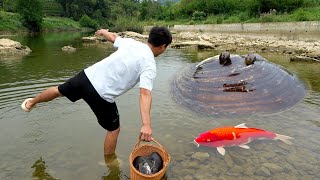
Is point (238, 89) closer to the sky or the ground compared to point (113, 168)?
closer to the sky

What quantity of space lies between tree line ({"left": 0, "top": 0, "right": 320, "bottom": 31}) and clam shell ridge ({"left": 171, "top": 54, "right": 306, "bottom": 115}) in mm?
34845

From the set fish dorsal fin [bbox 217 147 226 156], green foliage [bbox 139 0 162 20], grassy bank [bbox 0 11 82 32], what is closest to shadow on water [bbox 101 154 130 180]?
fish dorsal fin [bbox 217 147 226 156]

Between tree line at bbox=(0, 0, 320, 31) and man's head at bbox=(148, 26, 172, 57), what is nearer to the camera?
man's head at bbox=(148, 26, 172, 57)

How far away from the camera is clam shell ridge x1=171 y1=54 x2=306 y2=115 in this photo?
28.6 feet

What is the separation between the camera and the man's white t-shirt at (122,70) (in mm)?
4586

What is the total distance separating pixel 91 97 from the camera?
16.0 ft

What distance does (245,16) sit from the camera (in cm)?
4681

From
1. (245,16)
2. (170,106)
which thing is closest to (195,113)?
(170,106)

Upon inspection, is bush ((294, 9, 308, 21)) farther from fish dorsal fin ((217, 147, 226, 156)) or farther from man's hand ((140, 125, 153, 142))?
man's hand ((140, 125, 153, 142))

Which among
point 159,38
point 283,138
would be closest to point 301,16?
point 283,138

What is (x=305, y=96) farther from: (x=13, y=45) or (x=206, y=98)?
(x=13, y=45)

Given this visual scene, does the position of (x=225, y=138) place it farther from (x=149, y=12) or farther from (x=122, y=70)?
(x=149, y=12)

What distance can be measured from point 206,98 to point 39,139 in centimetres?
475

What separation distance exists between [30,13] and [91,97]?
235 ft
